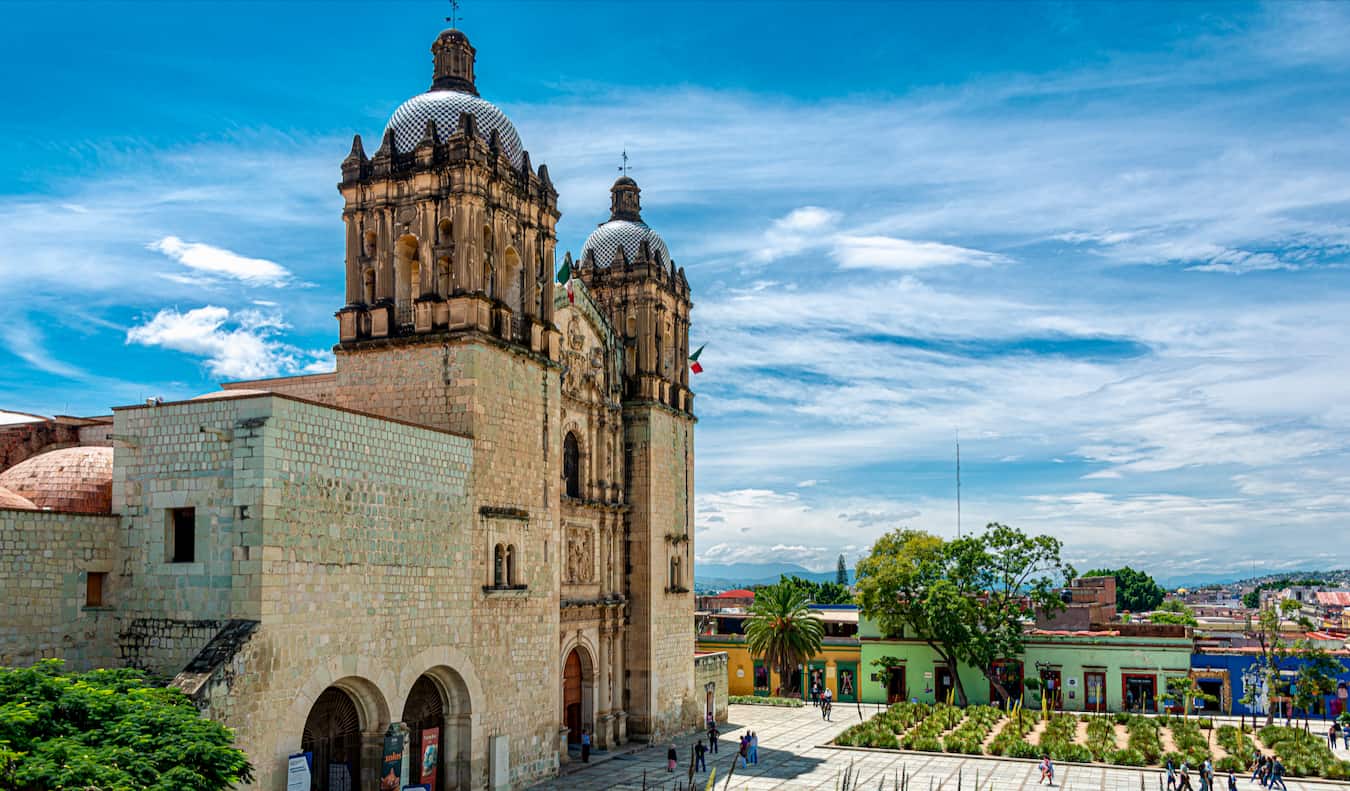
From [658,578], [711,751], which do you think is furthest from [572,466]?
[711,751]

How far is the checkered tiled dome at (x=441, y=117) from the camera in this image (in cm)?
2927

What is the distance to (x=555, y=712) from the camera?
2994 cm

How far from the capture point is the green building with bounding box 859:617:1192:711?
46688 millimetres

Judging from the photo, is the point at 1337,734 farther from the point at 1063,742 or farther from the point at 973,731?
the point at 973,731

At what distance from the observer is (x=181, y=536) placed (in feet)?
68.7

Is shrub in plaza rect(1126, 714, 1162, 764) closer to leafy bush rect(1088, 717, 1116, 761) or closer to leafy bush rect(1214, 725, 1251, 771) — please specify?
leafy bush rect(1088, 717, 1116, 761)

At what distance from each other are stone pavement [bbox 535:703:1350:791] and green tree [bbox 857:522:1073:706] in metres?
9.79

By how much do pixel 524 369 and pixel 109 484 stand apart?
414 inches

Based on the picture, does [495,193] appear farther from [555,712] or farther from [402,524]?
[555,712]

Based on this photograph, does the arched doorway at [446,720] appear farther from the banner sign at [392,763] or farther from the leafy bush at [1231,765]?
the leafy bush at [1231,765]

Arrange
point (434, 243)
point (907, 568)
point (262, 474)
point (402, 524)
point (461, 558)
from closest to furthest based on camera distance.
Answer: point (262, 474) → point (402, 524) → point (461, 558) → point (434, 243) → point (907, 568)

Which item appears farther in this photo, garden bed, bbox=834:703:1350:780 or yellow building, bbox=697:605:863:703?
yellow building, bbox=697:605:863:703

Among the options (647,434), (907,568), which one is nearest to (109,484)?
(647,434)

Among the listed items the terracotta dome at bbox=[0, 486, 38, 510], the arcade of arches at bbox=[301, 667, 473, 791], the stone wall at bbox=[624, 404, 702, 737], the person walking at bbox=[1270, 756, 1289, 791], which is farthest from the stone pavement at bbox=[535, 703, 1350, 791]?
the terracotta dome at bbox=[0, 486, 38, 510]
